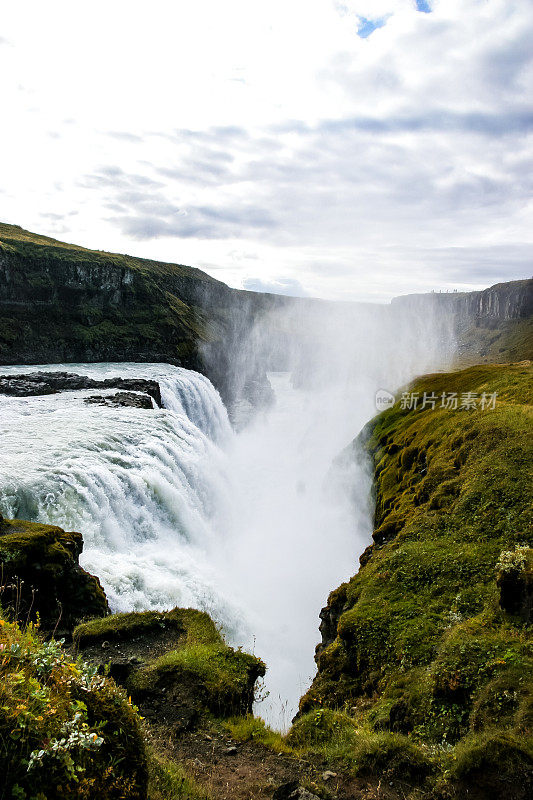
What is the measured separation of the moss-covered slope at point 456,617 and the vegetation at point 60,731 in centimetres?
497

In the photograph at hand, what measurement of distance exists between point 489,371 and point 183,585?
111 feet

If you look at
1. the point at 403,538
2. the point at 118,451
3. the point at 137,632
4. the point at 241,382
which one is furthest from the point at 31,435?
the point at 241,382

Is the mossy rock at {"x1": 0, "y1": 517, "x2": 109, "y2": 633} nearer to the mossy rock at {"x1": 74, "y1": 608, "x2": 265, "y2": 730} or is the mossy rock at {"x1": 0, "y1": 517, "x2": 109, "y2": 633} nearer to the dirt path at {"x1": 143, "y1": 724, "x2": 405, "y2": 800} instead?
the mossy rock at {"x1": 74, "y1": 608, "x2": 265, "y2": 730}

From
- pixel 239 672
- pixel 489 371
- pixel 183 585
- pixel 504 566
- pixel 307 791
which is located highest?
pixel 489 371

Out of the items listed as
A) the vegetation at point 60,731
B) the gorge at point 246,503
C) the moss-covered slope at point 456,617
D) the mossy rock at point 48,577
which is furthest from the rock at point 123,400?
the vegetation at point 60,731

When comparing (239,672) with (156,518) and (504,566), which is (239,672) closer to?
(504,566)

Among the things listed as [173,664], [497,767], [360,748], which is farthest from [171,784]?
[173,664]

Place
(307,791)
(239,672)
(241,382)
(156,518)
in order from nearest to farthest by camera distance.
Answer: (307,791) < (239,672) < (156,518) < (241,382)

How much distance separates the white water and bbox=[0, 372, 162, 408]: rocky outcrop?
3.06m

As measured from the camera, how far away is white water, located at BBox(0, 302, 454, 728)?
19.3 m

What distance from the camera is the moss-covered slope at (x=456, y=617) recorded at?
25.8 feet

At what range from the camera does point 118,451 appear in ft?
88.0

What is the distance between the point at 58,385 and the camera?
1945 inches

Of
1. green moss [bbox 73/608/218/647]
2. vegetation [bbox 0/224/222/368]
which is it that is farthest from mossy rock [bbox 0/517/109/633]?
vegetation [bbox 0/224/222/368]
